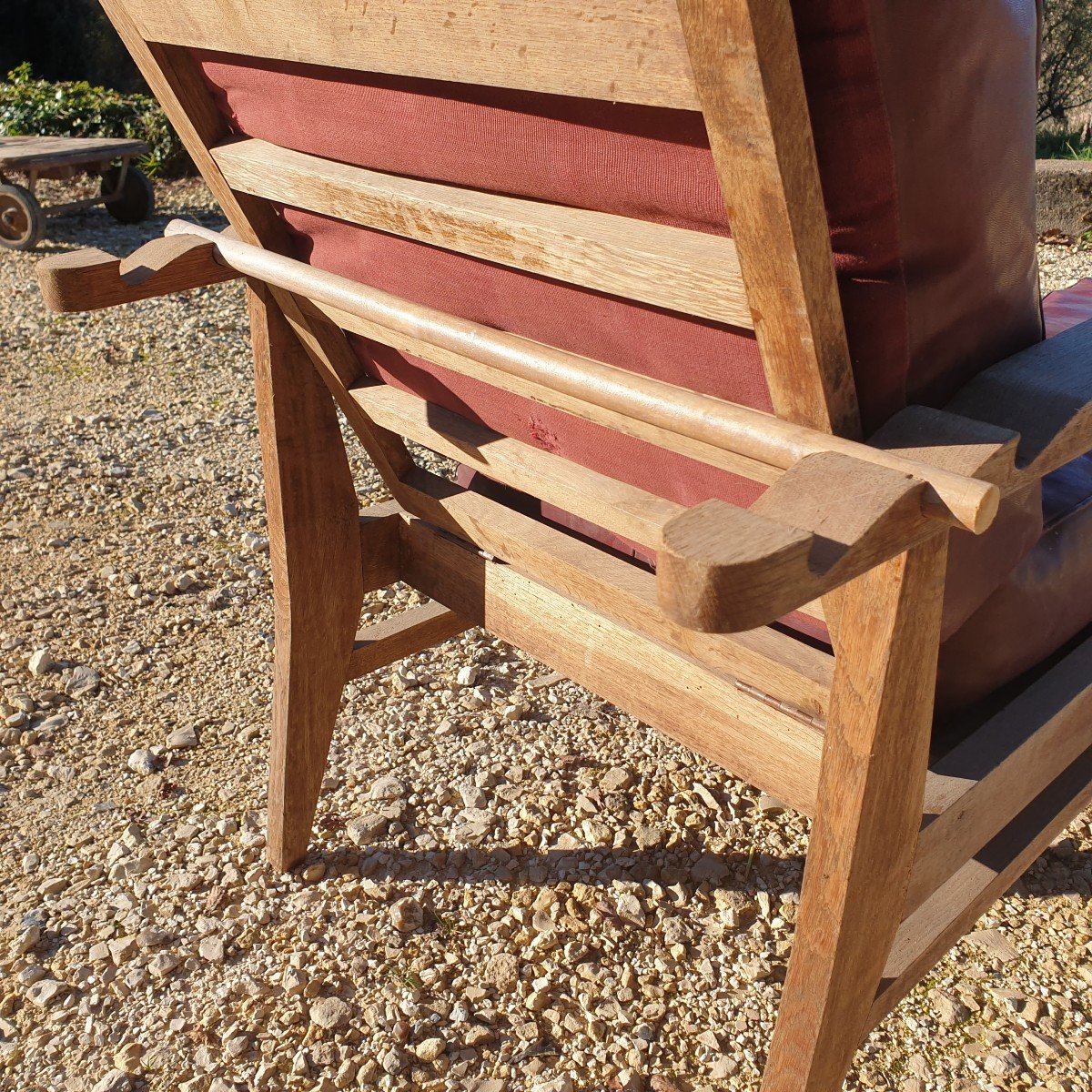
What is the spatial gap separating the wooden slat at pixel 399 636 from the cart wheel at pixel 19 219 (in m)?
5.63

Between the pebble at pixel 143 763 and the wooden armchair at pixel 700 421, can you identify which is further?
the pebble at pixel 143 763

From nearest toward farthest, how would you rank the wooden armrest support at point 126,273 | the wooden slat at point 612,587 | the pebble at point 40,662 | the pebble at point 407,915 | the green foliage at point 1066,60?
the wooden slat at point 612,587 < the wooden armrest support at point 126,273 < the pebble at point 407,915 < the pebble at point 40,662 < the green foliage at point 1066,60

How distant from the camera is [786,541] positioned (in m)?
0.81

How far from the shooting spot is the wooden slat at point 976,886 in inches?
59.9

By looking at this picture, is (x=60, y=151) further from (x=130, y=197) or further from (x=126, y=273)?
(x=126, y=273)

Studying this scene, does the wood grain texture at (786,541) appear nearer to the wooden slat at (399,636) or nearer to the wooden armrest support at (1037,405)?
the wooden armrest support at (1037,405)

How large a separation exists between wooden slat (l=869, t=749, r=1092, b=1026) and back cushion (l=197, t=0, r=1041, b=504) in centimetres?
68

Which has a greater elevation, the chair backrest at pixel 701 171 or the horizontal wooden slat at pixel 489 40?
the horizontal wooden slat at pixel 489 40

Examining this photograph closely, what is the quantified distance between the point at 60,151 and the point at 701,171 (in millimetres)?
7276

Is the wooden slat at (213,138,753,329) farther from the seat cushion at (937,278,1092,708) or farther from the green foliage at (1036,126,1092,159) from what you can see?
the green foliage at (1036,126,1092,159)

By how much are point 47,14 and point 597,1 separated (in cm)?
1362

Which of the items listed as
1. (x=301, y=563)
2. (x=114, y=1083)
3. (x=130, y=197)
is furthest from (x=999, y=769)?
(x=130, y=197)

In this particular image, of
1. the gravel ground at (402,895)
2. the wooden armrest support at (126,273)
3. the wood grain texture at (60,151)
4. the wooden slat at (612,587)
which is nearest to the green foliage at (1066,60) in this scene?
the wood grain texture at (60,151)

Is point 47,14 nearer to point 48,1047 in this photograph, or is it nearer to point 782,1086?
point 48,1047
